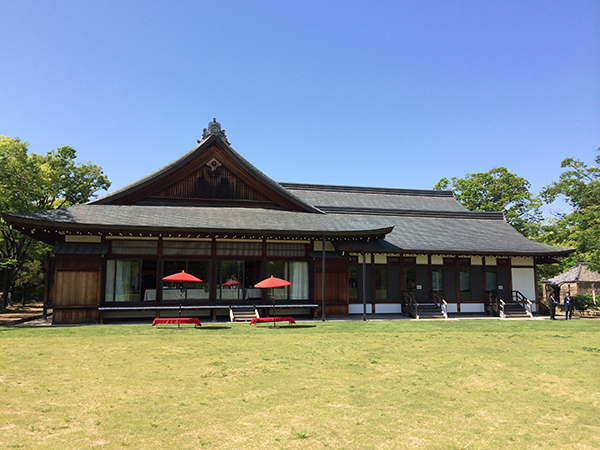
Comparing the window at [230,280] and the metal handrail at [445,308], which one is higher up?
the window at [230,280]

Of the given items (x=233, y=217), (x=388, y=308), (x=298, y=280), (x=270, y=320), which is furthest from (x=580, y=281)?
(x=233, y=217)

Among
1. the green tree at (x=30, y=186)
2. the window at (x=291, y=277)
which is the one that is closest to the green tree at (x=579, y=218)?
the window at (x=291, y=277)

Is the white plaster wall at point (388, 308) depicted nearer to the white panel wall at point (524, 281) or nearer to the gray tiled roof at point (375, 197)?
the white panel wall at point (524, 281)

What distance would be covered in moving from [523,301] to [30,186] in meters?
30.2

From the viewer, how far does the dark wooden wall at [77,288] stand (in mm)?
19469

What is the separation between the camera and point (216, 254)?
21688 millimetres

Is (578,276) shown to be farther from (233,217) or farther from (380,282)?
(233,217)

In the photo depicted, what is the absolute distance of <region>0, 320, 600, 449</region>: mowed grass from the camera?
20.0ft

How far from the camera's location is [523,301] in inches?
1037

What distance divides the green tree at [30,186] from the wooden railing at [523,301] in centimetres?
2916

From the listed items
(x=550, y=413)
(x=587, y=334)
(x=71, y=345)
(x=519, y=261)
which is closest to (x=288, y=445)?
(x=550, y=413)

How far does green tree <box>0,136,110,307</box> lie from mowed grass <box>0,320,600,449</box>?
12.7m

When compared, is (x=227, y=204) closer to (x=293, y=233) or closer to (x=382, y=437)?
(x=293, y=233)

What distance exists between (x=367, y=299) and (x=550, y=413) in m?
17.7
